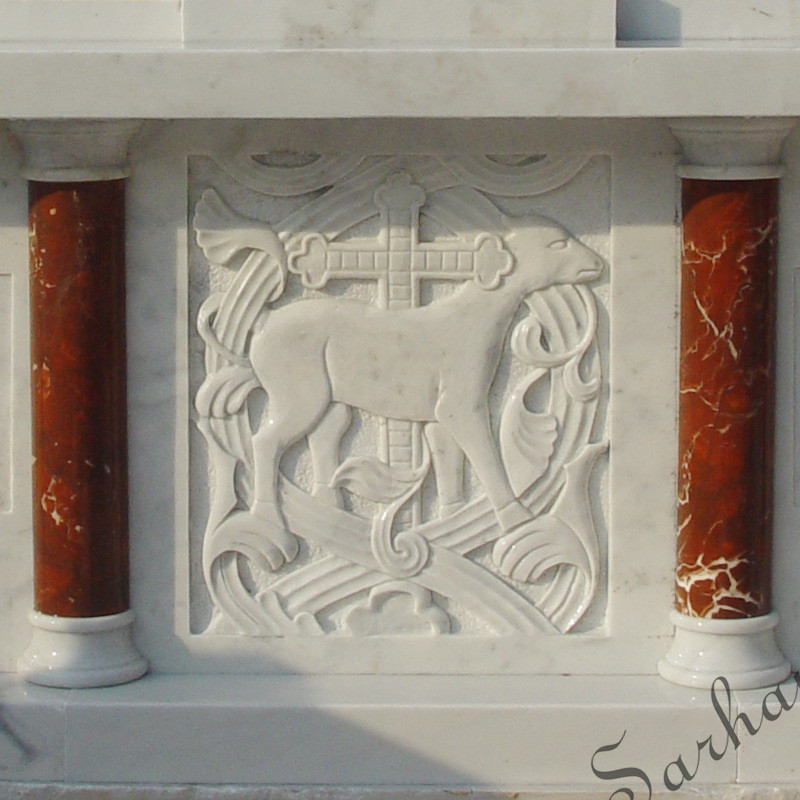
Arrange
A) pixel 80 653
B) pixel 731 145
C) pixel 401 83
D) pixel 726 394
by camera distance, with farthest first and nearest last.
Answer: pixel 80 653, pixel 726 394, pixel 731 145, pixel 401 83

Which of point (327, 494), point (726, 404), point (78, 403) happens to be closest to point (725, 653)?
point (726, 404)

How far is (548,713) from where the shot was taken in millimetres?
4586

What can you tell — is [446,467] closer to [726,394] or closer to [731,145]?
[726,394]

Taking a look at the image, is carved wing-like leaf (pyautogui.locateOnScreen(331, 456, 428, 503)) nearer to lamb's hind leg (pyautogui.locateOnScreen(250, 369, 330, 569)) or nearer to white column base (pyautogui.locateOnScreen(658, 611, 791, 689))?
lamb's hind leg (pyautogui.locateOnScreen(250, 369, 330, 569))

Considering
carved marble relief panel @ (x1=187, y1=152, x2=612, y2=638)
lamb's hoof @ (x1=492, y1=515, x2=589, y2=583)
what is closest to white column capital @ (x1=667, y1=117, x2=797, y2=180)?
carved marble relief panel @ (x1=187, y1=152, x2=612, y2=638)

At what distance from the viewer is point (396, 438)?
15.5 ft

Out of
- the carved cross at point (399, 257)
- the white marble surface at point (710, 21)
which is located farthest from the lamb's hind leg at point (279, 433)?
the white marble surface at point (710, 21)

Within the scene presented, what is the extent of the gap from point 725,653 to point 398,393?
120 centimetres

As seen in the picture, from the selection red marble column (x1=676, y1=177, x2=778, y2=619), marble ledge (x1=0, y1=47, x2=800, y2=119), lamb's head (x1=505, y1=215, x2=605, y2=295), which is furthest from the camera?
lamb's head (x1=505, y1=215, x2=605, y2=295)

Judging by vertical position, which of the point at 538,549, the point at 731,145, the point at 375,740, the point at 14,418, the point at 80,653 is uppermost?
the point at 731,145

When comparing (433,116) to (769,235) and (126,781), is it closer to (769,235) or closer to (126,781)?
(769,235)

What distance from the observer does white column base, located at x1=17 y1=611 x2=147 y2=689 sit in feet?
15.3

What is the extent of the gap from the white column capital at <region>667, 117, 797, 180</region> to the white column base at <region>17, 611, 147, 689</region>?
2.09 meters

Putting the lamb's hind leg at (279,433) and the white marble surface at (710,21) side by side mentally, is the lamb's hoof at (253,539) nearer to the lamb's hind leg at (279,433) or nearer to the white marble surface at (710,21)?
the lamb's hind leg at (279,433)
